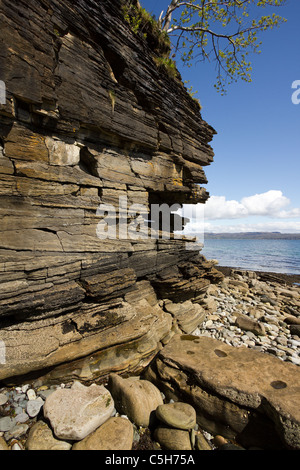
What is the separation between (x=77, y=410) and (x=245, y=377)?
453cm

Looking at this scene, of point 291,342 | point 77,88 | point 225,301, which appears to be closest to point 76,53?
point 77,88

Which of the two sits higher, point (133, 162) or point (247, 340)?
point (133, 162)

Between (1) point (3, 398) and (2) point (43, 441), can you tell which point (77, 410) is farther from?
(1) point (3, 398)

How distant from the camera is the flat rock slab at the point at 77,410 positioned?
463 cm

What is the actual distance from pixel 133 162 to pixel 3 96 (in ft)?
15.7

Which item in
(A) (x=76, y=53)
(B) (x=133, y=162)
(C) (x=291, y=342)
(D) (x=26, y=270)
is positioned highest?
(A) (x=76, y=53)

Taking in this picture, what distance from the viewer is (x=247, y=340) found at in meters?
10.2

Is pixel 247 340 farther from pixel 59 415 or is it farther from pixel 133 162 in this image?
pixel 133 162

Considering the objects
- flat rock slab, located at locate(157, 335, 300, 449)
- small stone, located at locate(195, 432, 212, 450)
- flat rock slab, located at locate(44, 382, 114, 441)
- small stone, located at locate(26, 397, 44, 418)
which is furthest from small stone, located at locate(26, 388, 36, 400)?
small stone, located at locate(195, 432, 212, 450)

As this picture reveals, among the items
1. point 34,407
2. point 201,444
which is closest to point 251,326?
point 201,444

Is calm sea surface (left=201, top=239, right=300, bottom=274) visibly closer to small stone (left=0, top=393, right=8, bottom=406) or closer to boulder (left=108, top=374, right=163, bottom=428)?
boulder (left=108, top=374, right=163, bottom=428)

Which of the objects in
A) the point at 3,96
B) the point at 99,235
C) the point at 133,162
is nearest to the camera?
the point at 3,96

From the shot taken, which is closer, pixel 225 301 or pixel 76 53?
pixel 76 53

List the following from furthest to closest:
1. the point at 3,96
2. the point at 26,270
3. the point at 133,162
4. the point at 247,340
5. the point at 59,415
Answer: the point at 247,340
the point at 133,162
the point at 26,270
the point at 3,96
the point at 59,415
